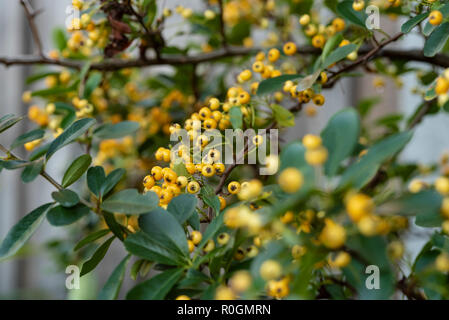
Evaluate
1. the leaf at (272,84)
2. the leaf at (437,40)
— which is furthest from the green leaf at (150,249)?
the leaf at (437,40)

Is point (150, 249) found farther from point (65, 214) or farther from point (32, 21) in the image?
point (32, 21)

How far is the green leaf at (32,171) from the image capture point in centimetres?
45

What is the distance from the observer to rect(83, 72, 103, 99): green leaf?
776 mm

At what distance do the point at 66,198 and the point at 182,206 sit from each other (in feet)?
0.40

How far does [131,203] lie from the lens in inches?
15.5

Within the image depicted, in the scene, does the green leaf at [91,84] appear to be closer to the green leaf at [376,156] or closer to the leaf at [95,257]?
the leaf at [95,257]

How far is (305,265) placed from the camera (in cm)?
29

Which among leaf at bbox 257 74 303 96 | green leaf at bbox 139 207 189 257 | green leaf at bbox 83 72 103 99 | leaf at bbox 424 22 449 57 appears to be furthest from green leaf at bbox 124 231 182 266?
green leaf at bbox 83 72 103 99

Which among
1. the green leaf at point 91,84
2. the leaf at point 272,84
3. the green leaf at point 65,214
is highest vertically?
the green leaf at point 91,84

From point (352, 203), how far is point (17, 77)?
2.10 m

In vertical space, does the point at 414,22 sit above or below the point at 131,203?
above

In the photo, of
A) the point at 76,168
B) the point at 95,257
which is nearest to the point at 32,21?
the point at 76,168

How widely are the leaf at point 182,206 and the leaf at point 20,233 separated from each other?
145 mm

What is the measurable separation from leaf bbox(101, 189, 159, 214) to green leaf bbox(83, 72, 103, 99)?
0.41 metres
